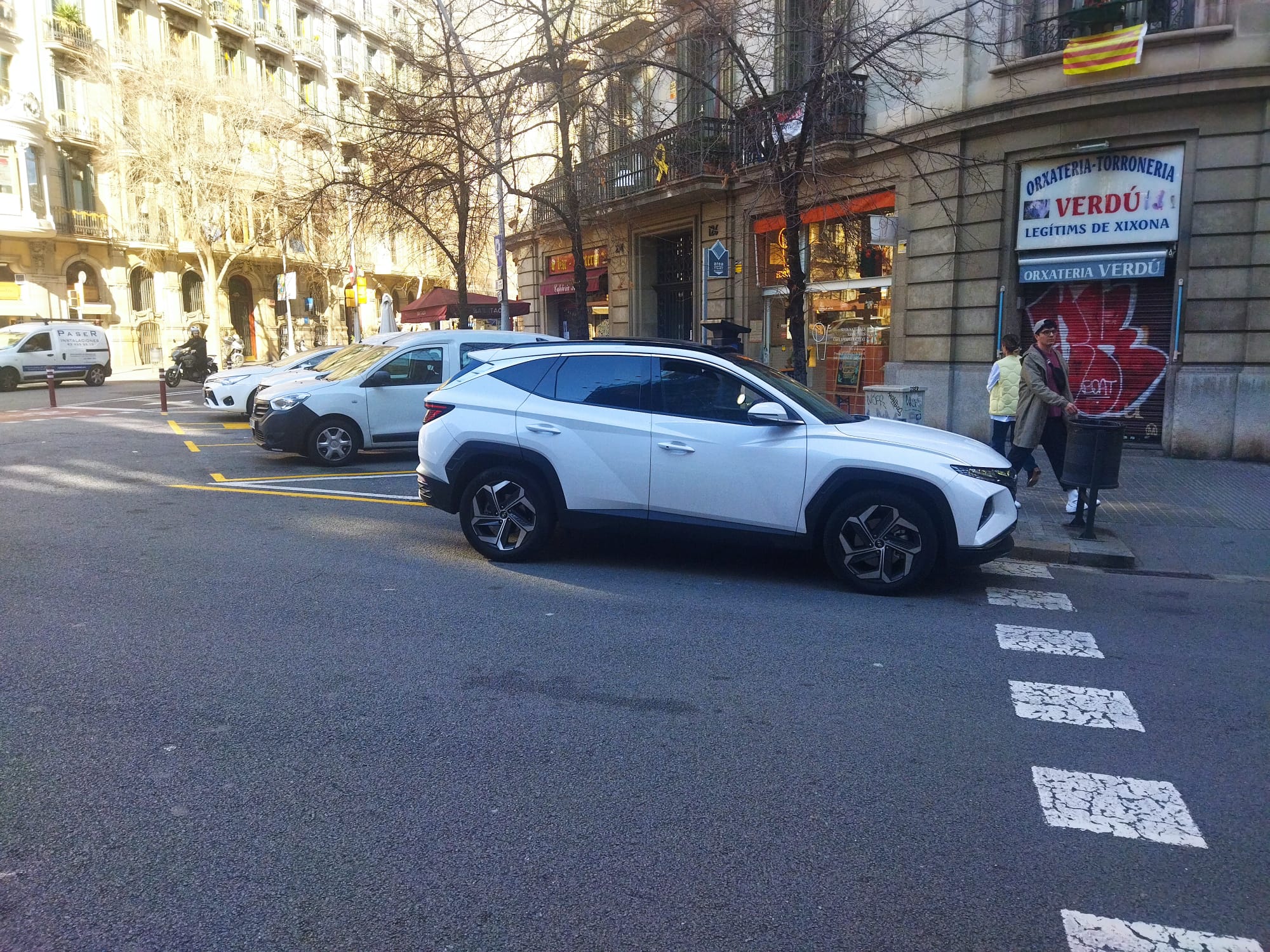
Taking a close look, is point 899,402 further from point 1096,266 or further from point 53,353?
point 53,353

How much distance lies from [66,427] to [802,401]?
15746 mm

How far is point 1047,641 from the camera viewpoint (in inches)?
235

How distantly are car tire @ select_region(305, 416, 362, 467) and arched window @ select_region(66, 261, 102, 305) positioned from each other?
1380 inches

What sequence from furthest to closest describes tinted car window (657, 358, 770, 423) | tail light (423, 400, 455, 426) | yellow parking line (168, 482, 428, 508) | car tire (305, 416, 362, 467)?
car tire (305, 416, 362, 467) → yellow parking line (168, 482, 428, 508) → tail light (423, 400, 455, 426) → tinted car window (657, 358, 770, 423)

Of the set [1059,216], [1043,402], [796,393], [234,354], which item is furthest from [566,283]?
[796,393]

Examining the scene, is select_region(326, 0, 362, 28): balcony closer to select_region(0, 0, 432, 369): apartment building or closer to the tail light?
select_region(0, 0, 432, 369): apartment building

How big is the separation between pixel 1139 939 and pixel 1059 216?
1374 cm

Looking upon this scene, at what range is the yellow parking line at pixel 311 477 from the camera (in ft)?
38.9

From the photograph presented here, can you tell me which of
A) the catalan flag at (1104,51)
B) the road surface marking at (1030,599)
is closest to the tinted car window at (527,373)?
the road surface marking at (1030,599)

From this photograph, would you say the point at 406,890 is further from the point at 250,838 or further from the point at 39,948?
the point at 39,948

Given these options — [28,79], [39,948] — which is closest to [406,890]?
[39,948]

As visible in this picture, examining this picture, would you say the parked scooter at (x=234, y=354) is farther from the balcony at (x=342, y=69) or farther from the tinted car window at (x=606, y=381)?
the tinted car window at (x=606, y=381)

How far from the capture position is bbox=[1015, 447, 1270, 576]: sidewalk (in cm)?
821

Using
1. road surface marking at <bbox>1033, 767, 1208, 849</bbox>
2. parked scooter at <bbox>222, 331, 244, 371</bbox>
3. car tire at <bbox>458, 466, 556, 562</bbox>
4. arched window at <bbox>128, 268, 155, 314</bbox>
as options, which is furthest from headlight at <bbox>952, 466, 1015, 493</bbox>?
arched window at <bbox>128, 268, 155, 314</bbox>
